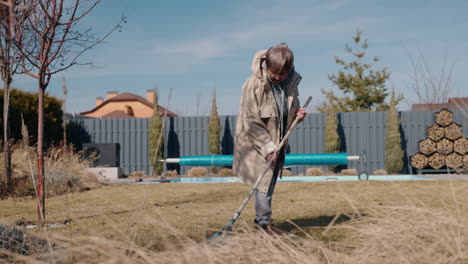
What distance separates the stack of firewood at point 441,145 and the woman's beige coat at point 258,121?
38.7 ft

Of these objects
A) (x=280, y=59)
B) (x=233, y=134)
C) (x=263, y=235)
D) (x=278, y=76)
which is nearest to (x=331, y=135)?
(x=233, y=134)

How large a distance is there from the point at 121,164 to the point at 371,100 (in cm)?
1214

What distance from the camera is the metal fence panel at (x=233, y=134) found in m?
15.6

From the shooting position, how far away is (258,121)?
3.47 metres

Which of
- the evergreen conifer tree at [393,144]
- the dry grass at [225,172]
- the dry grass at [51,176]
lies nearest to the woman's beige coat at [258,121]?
the dry grass at [51,176]

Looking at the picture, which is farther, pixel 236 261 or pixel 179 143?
pixel 179 143

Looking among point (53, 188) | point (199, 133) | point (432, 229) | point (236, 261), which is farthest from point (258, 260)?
point (199, 133)

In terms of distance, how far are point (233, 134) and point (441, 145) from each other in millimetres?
6884

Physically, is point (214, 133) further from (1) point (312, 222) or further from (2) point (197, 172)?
(1) point (312, 222)

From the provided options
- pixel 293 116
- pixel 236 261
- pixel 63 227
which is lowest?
pixel 63 227

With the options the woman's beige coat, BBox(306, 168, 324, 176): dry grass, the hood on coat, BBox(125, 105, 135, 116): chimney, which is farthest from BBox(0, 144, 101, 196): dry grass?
BBox(125, 105, 135, 116): chimney

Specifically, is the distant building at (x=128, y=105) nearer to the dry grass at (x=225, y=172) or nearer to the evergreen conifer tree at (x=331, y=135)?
the dry grass at (x=225, y=172)

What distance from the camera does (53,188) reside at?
8.34 m

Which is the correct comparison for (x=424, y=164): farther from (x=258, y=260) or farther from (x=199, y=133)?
(x=258, y=260)
